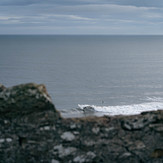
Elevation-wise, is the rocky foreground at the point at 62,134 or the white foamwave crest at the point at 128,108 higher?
the rocky foreground at the point at 62,134

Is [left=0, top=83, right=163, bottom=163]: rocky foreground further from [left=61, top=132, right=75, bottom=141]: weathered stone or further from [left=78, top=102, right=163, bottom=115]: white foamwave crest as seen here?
[left=78, top=102, right=163, bottom=115]: white foamwave crest

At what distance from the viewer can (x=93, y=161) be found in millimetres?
6098

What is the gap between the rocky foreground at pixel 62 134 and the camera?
5.92 m

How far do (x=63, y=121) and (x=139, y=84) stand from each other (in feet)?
232

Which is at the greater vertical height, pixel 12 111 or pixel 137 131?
pixel 12 111

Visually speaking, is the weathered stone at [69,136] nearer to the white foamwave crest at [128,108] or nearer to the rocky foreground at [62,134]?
the rocky foreground at [62,134]

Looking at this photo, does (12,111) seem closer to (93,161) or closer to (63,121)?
(63,121)

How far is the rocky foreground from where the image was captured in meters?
5.92

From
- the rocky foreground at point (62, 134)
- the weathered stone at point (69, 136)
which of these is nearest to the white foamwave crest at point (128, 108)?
the rocky foreground at point (62, 134)

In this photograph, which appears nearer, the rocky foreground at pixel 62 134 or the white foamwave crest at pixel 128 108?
the rocky foreground at pixel 62 134

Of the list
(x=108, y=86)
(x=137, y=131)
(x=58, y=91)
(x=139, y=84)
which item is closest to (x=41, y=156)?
(x=137, y=131)

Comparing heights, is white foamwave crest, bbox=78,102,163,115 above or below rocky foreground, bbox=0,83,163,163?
below

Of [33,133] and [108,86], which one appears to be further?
[108,86]

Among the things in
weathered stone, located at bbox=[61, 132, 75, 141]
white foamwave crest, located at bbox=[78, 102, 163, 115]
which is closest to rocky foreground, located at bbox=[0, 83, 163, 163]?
weathered stone, located at bbox=[61, 132, 75, 141]
